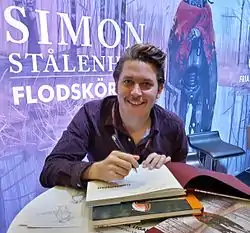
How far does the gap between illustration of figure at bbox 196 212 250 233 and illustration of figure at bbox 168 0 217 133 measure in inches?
71.5

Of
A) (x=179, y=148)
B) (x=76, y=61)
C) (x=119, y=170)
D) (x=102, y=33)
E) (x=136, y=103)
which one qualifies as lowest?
(x=179, y=148)

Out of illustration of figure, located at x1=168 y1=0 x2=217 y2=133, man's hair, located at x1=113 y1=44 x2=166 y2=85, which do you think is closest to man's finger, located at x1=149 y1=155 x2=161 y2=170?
man's hair, located at x1=113 y1=44 x2=166 y2=85

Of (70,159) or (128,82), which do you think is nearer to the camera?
(70,159)

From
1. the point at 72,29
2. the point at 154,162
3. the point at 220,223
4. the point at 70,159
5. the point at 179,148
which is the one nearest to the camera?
the point at 220,223

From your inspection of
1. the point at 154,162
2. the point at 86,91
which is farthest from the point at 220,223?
the point at 86,91

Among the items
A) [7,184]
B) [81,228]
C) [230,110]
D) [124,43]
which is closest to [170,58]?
[124,43]

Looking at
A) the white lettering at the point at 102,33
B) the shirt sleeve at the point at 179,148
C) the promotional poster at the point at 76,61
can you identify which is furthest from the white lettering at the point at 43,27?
the shirt sleeve at the point at 179,148

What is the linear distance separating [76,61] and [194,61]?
1.12m

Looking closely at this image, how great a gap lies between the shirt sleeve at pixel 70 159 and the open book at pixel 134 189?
0.26 ft

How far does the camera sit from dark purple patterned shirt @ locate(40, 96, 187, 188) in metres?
1.25

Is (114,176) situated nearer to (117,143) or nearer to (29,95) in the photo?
(117,143)

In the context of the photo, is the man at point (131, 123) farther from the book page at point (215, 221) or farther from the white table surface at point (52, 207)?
the book page at point (215, 221)

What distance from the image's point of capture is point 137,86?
1289 mm

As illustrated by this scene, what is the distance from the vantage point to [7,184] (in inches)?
71.0
